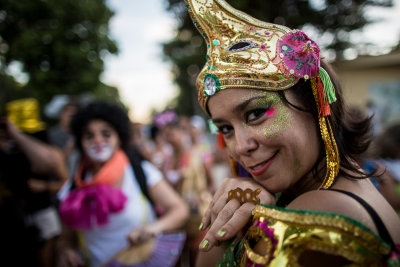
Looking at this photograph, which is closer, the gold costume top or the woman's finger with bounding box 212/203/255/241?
the gold costume top

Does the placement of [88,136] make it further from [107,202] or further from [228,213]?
[228,213]

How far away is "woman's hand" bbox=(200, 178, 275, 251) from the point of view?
993 millimetres

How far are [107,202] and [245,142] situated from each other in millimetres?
1663

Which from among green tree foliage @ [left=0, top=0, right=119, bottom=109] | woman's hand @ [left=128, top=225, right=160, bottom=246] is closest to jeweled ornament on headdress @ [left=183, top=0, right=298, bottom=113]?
woman's hand @ [left=128, top=225, right=160, bottom=246]

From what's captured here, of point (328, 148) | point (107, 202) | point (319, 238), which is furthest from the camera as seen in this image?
point (107, 202)

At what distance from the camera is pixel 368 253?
77 centimetres

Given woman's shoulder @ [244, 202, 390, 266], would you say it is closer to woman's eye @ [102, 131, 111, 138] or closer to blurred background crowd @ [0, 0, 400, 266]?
blurred background crowd @ [0, 0, 400, 266]

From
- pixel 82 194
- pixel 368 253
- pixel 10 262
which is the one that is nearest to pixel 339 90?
pixel 368 253

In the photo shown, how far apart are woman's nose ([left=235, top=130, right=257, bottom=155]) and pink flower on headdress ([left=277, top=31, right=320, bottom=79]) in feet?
0.91

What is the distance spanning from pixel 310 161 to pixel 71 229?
2.36 m

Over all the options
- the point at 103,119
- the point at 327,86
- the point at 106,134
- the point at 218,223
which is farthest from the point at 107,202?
the point at 327,86

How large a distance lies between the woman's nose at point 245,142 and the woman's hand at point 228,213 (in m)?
0.16

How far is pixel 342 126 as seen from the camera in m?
1.28

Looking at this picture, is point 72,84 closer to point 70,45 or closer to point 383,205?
point 70,45
